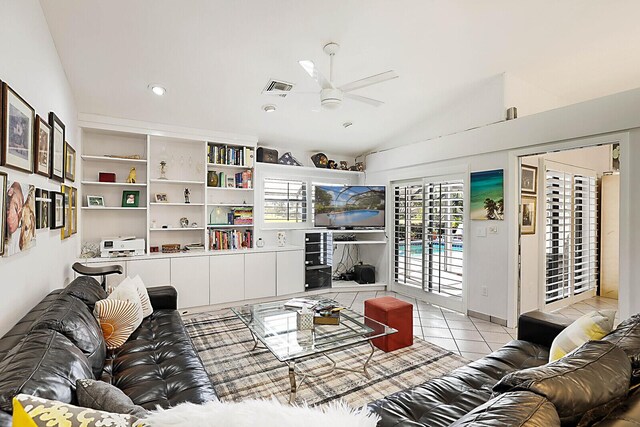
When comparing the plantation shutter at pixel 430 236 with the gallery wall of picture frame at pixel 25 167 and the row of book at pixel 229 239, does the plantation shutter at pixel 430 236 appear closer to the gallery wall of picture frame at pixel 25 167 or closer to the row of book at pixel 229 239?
the row of book at pixel 229 239

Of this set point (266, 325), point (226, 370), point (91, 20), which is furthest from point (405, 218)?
point (91, 20)

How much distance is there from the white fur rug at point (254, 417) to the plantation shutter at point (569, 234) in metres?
4.20

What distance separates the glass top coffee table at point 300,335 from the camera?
85.5 inches

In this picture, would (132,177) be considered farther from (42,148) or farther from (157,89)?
(42,148)

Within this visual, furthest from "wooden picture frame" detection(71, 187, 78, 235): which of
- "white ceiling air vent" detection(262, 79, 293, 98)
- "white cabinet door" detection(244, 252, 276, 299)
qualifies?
"white ceiling air vent" detection(262, 79, 293, 98)

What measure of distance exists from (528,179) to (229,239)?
156 inches

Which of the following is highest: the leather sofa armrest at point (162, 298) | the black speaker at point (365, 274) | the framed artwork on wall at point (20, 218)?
the framed artwork on wall at point (20, 218)

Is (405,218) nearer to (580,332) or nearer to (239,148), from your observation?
(239,148)

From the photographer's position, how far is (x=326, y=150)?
5719mm

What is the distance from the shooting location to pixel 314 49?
9.87 ft

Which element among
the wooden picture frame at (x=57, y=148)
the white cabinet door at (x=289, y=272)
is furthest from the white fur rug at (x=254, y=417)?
the white cabinet door at (x=289, y=272)

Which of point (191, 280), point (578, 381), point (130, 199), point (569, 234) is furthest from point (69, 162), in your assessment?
point (569, 234)

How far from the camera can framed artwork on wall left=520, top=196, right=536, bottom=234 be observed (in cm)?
372

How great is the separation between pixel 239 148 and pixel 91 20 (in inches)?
Result: 95.4
